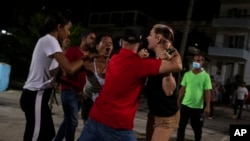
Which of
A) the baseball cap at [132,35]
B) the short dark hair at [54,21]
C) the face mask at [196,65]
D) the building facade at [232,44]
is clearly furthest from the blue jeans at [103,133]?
the building facade at [232,44]

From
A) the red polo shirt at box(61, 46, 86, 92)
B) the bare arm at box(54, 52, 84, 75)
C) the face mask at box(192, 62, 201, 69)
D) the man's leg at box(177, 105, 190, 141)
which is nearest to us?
the bare arm at box(54, 52, 84, 75)

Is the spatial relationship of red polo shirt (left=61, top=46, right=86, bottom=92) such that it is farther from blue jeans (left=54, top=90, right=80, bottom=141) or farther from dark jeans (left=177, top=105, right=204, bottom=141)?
dark jeans (left=177, top=105, right=204, bottom=141)

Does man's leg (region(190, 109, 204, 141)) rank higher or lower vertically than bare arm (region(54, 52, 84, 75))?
lower

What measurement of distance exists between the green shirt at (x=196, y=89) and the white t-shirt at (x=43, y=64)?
3.90 metres

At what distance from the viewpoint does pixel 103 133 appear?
334cm

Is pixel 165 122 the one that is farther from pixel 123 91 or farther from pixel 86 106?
pixel 86 106

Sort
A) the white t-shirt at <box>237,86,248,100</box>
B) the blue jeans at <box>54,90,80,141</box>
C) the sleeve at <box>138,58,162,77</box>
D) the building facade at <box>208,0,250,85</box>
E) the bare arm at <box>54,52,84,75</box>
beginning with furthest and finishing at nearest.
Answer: the building facade at <box>208,0,250,85</box> < the white t-shirt at <box>237,86,248,100</box> < the blue jeans at <box>54,90,80,141</box> < the bare arm at <box>54,52,84,75</box> < the sleeve at <box>138,58,162,77</box>

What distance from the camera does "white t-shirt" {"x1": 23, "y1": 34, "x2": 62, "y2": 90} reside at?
3744mm

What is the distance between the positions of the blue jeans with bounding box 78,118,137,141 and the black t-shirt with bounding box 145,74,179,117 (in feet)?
2.09

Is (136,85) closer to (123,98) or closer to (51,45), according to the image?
(123,98)

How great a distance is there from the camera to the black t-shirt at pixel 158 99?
3.96m

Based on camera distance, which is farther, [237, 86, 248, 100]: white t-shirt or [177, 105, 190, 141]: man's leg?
[237, 86, 248, 100]: white t-shirt

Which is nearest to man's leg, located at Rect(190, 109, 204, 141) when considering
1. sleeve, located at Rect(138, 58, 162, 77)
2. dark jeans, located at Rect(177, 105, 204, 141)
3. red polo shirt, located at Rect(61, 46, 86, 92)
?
dark jeans, located at Rect(177, 105, 204, 141)

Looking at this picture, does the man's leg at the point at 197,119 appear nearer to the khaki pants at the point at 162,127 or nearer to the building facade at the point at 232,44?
the khaki pants at the point at 162,127
